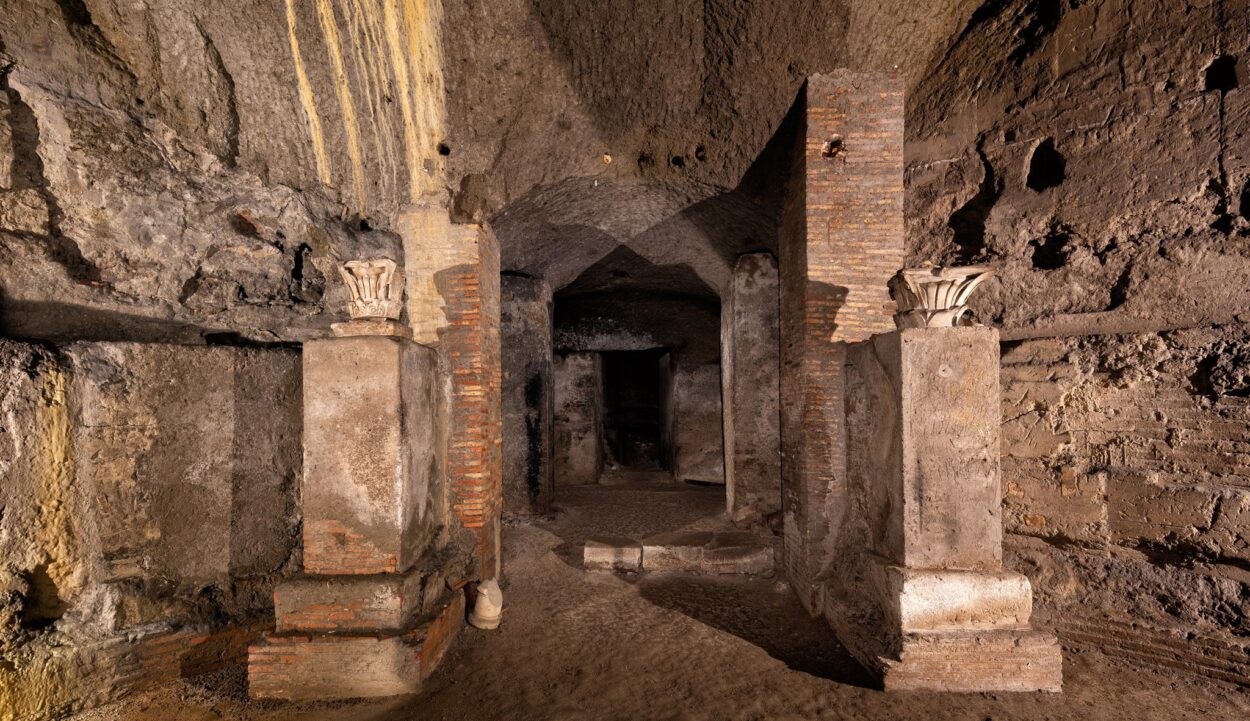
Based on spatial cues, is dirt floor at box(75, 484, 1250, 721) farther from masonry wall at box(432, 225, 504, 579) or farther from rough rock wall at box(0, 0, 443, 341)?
rough rock wall at box(0, 0, 443, 341)

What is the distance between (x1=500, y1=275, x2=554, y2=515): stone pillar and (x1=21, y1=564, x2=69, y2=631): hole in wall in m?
4.70

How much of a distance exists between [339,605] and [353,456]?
0.90 meters

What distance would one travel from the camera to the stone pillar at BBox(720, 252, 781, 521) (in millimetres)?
7066

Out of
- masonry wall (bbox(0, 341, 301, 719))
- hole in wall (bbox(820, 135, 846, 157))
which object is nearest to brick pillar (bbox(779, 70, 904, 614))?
hole in wall (bbox(820, 135, 846, 157))

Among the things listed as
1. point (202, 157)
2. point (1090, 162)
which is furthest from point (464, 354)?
point (1090, 162)

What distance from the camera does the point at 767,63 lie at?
4.69 m

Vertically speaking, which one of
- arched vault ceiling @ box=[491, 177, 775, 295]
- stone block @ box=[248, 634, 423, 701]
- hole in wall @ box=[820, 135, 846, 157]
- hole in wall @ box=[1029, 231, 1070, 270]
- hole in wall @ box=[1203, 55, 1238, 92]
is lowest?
stone block @ box=[248, 634, 423, 701]

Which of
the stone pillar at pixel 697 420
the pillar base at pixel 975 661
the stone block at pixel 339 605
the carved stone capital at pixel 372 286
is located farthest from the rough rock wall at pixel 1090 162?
the stone pillar at pixel 697 420

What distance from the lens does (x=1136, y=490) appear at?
381 cm

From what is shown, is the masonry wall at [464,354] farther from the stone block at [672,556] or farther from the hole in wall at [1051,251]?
the hole in wall at [1051,251]

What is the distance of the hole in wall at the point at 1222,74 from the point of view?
3.78 meters

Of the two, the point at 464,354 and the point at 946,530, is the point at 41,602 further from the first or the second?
the point at 946,530

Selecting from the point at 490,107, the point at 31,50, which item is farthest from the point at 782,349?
the point at 31,50

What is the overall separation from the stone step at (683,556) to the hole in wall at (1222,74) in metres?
4.84
